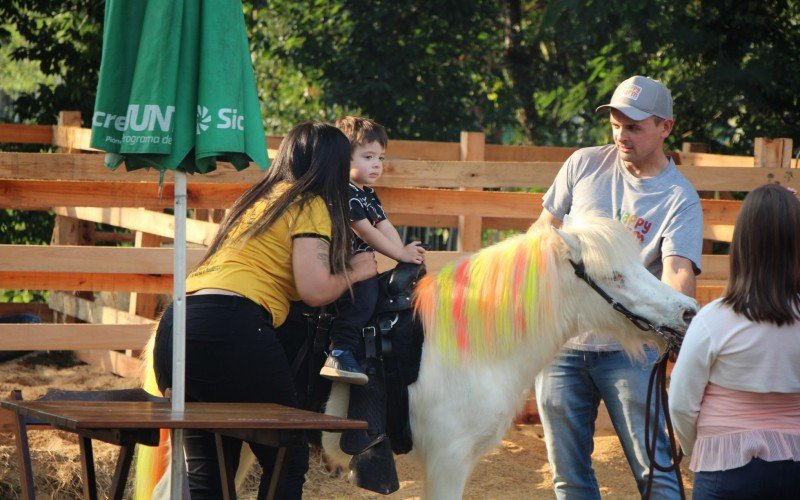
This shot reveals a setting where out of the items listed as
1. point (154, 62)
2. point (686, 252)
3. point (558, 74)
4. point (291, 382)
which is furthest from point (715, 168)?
point (558, 74)

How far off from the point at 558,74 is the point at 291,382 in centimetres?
1066

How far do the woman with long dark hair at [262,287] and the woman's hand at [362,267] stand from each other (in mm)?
133

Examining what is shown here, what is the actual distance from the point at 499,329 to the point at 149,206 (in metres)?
3.28

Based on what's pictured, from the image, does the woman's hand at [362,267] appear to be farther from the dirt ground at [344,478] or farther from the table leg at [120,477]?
the dirt ground at [344,478]

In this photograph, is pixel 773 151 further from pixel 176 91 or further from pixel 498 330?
pixel 176 91

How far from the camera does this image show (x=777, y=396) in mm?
2957

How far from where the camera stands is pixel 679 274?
13.2 ft

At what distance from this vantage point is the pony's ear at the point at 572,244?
3.98 metres

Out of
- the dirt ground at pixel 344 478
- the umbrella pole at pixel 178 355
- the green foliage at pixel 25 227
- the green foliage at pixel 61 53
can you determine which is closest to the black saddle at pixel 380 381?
the umbrella pole at pixel 178 355

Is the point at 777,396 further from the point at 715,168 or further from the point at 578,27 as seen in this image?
the point at 578,27

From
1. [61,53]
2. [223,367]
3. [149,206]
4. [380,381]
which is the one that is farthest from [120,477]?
[61,53]

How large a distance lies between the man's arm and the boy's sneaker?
1175 millimetres

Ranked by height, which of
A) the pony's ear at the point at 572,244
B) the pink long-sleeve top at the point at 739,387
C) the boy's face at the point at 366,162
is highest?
the boy's face at the point at 366,162

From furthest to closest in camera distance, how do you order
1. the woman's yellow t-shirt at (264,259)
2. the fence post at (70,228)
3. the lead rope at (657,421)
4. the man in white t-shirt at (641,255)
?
1. the fence post at (70,228)
2. the man in white t-shirt at (641,255)
3. the lead rope at (657,421)
4. the woman's yellow t-shirt at (264,259)
